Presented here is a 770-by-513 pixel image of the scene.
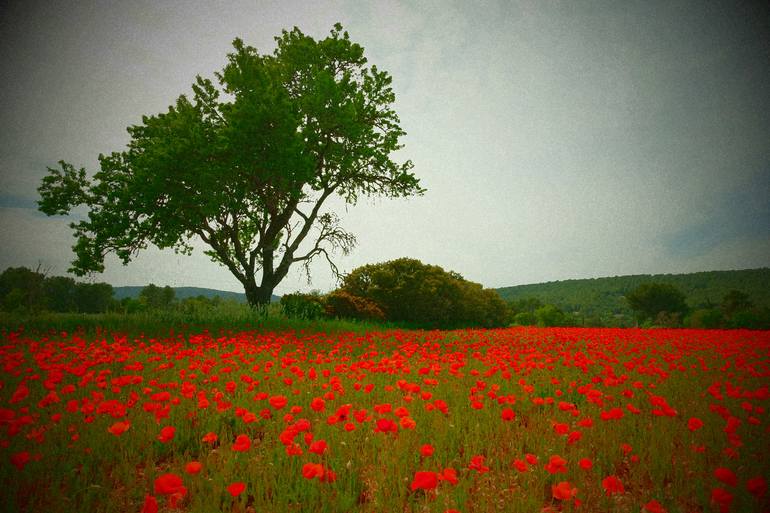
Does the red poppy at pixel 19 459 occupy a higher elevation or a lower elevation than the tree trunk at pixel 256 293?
lower

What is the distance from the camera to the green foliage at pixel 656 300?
47.7 m

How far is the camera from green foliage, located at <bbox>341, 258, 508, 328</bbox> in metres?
18.5

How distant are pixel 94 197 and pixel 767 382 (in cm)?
2171

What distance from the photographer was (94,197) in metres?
14.8

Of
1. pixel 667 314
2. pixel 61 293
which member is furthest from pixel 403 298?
pixel 61 293

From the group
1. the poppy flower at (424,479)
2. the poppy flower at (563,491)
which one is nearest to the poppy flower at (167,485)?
the poppy flower at (424,479)

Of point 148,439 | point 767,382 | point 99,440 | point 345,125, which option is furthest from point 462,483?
point 345,125

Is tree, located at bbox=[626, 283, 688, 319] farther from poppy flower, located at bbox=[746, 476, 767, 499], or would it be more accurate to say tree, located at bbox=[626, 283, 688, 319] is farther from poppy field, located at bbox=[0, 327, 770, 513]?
poppy flower, located at bbox=[746, 476, 767, 499]

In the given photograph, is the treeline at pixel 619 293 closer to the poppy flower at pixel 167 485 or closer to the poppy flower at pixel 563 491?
the poppy flower at pixel 563 491

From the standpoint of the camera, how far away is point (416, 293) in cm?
1852

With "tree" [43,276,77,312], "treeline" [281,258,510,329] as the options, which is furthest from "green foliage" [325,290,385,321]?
"tree" [43,276,77,312]

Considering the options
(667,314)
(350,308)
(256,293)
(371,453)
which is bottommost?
(667,314)

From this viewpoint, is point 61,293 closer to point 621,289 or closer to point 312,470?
point 312,470

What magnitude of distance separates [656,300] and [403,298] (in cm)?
4934
